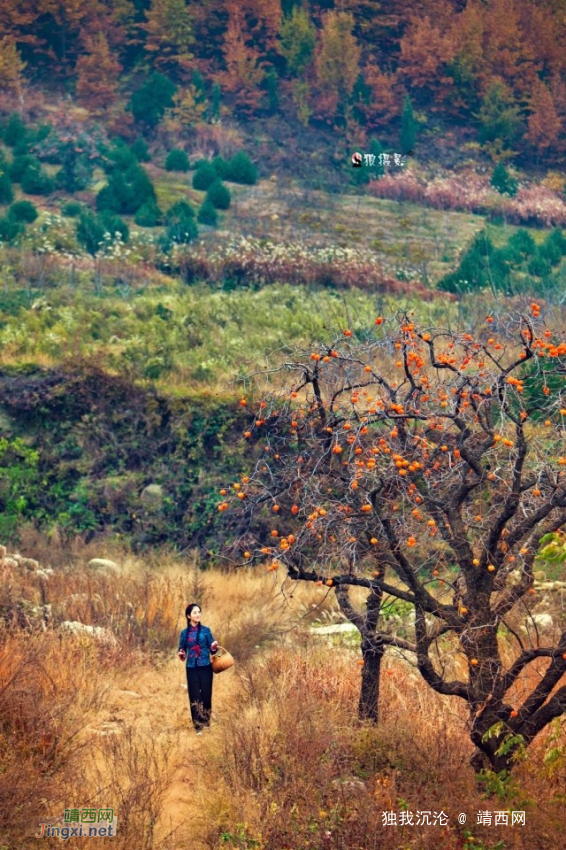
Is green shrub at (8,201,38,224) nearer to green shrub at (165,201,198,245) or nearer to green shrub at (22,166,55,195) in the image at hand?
green shrub at (22,166,55,195)

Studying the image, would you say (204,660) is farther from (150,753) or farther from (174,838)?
(174,838)

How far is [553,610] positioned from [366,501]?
5.41m

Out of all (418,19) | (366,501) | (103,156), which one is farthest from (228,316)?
(418,19)

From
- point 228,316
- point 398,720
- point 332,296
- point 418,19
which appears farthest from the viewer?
point 418,19

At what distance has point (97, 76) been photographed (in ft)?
122

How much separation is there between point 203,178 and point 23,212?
7093 mm

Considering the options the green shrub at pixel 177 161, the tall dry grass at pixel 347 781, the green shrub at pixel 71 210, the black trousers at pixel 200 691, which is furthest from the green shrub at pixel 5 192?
the tall dry grass at pixel 347 781

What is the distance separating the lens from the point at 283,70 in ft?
130

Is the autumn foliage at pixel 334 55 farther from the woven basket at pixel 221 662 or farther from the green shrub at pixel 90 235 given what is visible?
the woven basket at pixel 221 662

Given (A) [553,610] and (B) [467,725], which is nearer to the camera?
(B) [467,725]

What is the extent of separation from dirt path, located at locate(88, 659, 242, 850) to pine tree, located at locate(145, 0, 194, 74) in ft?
111

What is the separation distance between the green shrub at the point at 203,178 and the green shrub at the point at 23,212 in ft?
21.4

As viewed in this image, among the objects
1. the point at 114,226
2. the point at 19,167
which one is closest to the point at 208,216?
the point at 114,226

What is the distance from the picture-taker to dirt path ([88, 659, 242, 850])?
21.8 feet
